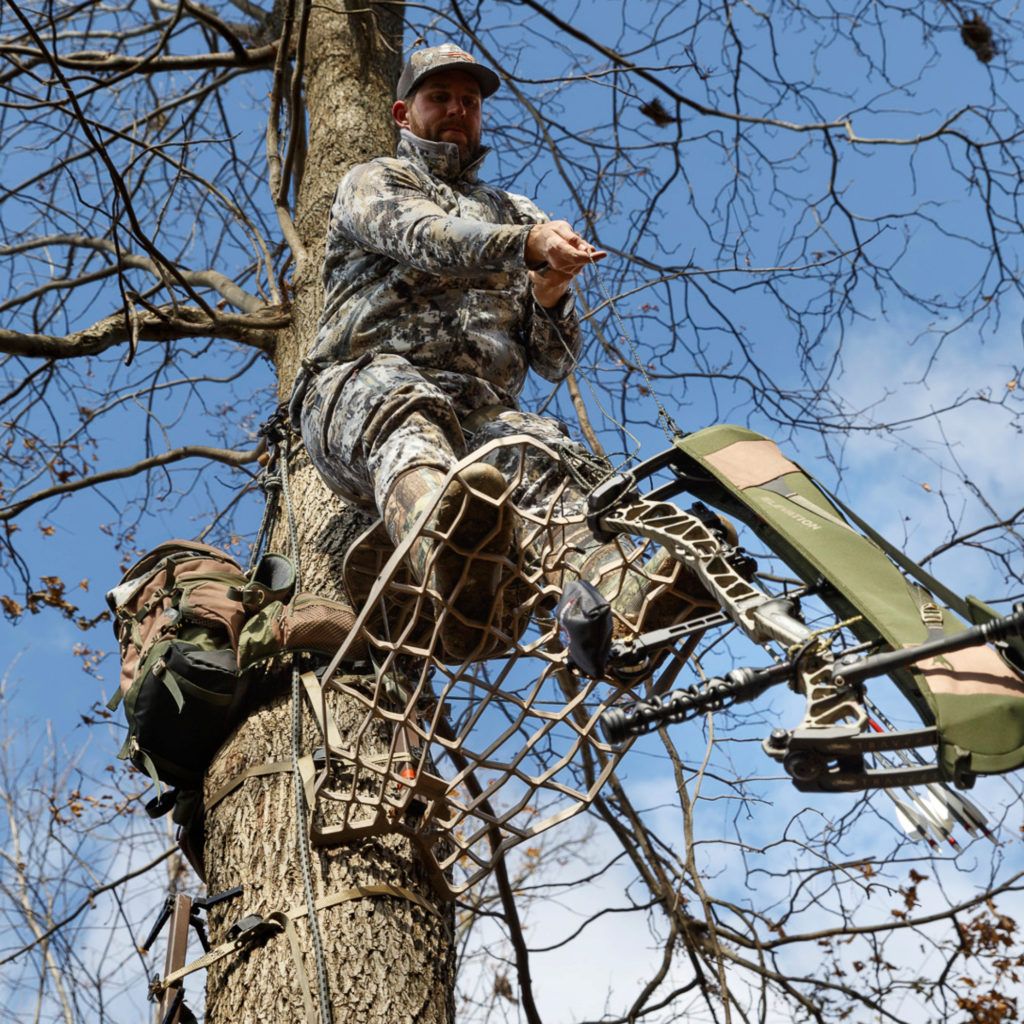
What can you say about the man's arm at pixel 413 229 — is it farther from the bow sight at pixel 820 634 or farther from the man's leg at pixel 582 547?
the bow sight at pixel 820 634

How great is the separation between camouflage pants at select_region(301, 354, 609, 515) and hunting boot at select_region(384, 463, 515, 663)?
0.12m

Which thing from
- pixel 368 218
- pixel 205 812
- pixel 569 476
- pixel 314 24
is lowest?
pixel 205 812

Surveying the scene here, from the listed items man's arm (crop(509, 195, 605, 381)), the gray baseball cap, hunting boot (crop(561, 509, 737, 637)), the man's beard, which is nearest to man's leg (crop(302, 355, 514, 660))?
hunting boot (crop(561, 509, 737, 637))

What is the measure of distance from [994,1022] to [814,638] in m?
3.66

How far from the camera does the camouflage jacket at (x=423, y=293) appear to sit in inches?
130

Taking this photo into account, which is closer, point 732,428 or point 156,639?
point 732,428

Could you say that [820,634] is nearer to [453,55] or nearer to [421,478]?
[421,478]

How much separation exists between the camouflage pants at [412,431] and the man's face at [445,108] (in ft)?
2.18

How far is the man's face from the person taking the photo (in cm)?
362

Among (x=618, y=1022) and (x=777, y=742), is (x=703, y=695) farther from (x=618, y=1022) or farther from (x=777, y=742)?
(x=618, y=1022)

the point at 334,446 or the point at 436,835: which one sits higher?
the point at 334,446

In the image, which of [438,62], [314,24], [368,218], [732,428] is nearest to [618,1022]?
[732,428]

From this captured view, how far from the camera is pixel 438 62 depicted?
11.7ft

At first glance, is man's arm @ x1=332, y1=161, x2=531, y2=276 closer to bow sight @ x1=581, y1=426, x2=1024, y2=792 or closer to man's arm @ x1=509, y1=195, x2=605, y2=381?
man's arm @ x1=509, y1=195, x2=605, y2=381
